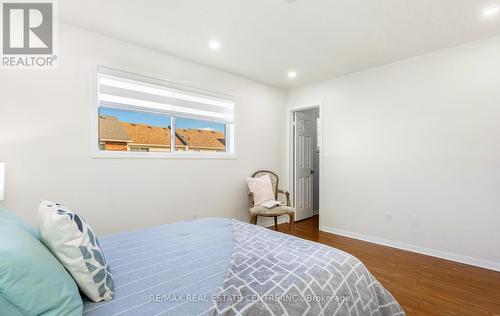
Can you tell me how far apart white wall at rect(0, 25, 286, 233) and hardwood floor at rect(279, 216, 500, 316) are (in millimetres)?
2110

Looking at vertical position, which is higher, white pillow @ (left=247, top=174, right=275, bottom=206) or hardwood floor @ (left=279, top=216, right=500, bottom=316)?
white pillow @ (left=247, top=174, right=275, bottom=206)

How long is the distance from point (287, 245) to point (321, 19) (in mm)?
2090

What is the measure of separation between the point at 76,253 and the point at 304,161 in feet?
14.0

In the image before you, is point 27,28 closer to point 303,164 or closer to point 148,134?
point 148,134

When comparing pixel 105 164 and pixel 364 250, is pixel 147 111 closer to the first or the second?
pixel 105 164

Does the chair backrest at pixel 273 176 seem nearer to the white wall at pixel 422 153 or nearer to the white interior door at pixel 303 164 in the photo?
the white interior door at pixel 303 164

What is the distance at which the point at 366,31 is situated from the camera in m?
2.52

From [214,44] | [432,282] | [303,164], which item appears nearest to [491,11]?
[432,282]

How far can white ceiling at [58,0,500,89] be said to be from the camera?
2.11m

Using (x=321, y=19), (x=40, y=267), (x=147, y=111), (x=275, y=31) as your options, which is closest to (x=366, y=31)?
(x=321, y=19)

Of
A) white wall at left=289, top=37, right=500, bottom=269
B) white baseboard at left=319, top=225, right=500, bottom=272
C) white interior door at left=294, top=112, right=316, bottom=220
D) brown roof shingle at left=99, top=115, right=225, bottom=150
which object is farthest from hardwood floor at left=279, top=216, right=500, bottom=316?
brown roof shingle at left=99, top=115, right=225, bottom=150

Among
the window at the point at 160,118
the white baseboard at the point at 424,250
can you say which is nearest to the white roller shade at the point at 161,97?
the window at the point at 160,118

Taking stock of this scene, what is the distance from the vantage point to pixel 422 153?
3.04m

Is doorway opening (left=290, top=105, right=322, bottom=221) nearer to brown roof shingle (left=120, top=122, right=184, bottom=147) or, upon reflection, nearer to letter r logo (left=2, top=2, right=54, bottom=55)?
brown roof shingle (left=120, top=122, right=184, bottom=147)
